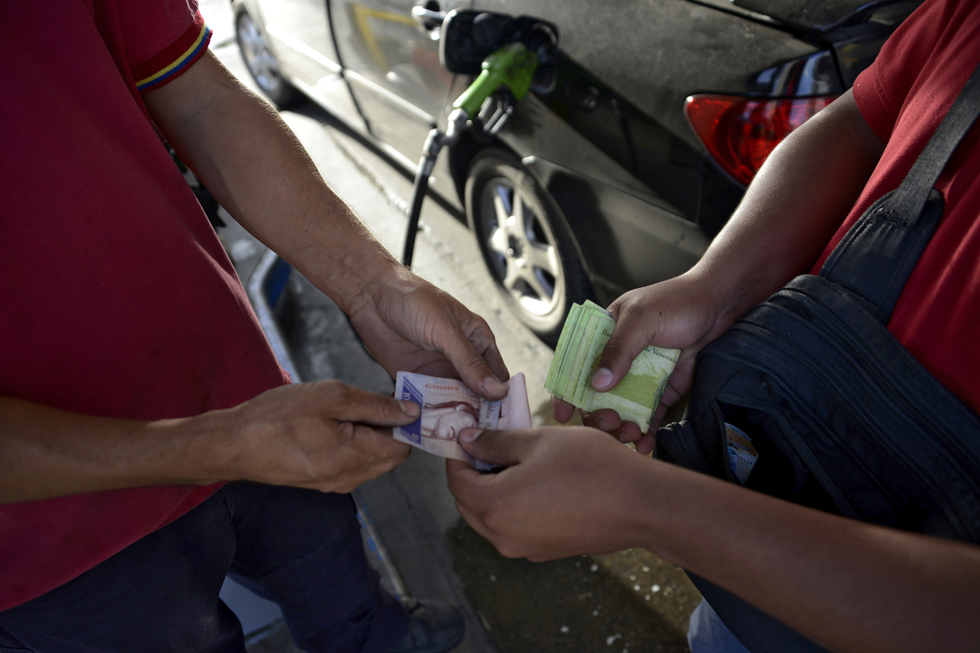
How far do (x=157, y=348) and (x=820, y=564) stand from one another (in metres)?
1.13

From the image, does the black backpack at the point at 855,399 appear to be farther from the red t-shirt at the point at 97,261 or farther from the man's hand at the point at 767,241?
the red t-shirt at the point at 97,261

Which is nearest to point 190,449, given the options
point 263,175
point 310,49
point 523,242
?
point 263,175

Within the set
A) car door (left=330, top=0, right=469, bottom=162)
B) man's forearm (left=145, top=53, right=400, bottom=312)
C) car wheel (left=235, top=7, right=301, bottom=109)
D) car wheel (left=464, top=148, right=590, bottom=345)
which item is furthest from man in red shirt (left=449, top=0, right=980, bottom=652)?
car wheel (left=235, top=7, right=301, bottom=109)

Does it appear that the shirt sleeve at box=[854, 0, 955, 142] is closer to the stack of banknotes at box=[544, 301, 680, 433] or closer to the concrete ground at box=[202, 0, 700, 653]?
the stack of banknotes at box=[544, 301, 680, 433]

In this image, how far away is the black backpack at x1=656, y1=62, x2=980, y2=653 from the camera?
80 cm

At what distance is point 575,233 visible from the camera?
2.39 metres

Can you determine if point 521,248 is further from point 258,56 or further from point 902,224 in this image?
point 258,56

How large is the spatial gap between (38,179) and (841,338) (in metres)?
1.28

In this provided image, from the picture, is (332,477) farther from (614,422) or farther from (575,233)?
(575,233)

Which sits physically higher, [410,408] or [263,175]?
[263,175]

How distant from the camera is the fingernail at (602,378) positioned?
1.26 m

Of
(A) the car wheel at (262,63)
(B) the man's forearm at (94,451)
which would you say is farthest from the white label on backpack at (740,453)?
(A) the car wheel at (262,63)

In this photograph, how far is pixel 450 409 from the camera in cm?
130

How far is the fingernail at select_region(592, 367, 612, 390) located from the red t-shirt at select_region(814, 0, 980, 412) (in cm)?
47
